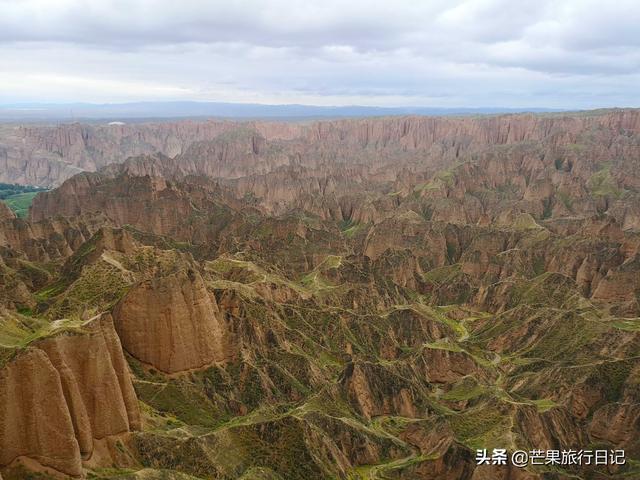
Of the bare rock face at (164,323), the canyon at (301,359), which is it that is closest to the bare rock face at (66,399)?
the canyon at (301,359)

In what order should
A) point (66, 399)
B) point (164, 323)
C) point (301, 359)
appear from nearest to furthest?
point (66, 399), point (164, 323), point (301, 359)

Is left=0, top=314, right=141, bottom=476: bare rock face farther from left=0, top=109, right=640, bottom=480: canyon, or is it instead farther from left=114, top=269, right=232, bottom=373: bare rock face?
left=114, top=269, right=232, bottom=373: bare rock face

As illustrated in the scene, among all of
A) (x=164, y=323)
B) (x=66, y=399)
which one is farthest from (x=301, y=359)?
(x=66, y=399)

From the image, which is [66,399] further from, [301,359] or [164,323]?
[301,359]

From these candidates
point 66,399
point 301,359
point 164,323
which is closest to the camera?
point 66,399

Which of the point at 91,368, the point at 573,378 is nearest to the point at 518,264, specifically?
the point at 573,378

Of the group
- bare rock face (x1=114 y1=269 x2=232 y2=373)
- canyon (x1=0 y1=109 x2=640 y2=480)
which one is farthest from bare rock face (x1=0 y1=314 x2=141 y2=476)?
bare rock face (x1=114 y1=269 x2=232 y2=373)

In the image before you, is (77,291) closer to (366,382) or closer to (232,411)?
(232,411)
